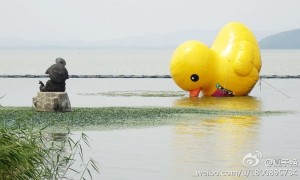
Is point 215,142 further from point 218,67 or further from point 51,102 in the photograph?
point 218,67

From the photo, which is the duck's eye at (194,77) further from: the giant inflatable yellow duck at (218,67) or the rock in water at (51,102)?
the rock in water at (51,102)

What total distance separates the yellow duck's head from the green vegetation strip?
5.71 meters

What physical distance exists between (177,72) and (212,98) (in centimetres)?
163

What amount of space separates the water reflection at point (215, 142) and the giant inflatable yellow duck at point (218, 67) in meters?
5.48

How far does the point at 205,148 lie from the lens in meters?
14.8

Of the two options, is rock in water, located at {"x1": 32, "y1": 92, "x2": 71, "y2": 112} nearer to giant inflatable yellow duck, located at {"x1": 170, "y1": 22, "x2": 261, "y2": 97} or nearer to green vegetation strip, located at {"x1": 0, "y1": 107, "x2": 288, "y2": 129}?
green vegetation strip, located at {"x1": 0, "y1": 107, "x2": 288, "y2": 129}

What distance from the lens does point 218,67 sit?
2972 centimetres

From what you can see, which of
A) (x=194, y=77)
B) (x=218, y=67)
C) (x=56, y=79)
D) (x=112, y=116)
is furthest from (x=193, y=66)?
(x=112, y=116)

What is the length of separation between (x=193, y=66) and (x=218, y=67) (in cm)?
105

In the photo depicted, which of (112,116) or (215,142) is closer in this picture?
(215,142)

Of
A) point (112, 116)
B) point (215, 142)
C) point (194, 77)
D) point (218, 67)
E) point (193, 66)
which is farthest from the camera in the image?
point (218, 67)

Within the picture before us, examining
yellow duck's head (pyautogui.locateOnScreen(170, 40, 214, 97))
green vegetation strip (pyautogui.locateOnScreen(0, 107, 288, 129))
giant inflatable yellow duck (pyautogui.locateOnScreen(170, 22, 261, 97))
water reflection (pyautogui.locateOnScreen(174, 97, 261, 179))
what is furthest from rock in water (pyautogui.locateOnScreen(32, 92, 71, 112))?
giant inflatable yellow duck (pyautogui.locateOnScreen(170, 22, 261, 97))

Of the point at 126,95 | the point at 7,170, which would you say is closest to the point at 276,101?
the point at 126,95

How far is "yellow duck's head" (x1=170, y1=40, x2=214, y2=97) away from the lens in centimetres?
2923
